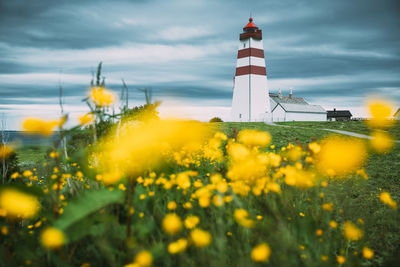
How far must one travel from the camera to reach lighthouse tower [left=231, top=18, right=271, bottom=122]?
94.7ft

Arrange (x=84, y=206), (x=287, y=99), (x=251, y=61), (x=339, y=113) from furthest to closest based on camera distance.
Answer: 1. (x=339, y=113)
2. (x=287, y=99)
3. (x=251, y=61)
4. (x=84, y=206)

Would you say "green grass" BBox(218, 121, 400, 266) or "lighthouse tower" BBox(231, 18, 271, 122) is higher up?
"lighthouse tower" BBox(231, 18, 271, 122)

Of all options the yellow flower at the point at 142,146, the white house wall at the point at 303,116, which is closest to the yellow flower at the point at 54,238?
the yellow flower at the point at 142,146

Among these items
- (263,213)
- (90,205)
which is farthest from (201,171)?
(90,205)

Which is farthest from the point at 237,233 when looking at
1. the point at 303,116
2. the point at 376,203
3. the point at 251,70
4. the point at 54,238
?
the point at 303,116

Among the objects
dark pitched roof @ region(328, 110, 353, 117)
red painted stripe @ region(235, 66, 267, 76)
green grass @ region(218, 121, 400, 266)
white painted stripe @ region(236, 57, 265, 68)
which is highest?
white painted stripe @ region(236, 57, 265, 68)

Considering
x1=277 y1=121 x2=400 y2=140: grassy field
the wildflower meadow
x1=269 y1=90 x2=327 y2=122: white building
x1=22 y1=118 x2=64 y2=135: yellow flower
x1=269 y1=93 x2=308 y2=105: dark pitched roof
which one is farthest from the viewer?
x1=269 y1=93 x2=308 y2=105: dark pitched roof

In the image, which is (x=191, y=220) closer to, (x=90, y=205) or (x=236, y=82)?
(x=90, y=205)

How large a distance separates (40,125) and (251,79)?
28.3 metres

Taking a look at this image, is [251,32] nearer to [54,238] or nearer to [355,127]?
[355,127]

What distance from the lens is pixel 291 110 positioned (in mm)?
40656

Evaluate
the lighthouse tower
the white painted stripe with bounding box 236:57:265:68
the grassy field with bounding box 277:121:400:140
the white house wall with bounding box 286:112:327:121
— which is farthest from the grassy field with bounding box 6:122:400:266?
the white house wall with bounding box 286:112:327:121

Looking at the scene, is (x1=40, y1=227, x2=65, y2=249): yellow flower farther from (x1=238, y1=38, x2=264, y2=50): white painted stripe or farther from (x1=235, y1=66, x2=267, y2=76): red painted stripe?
(x1=238, y1=38, x2=264, y2=50): white painted stripe

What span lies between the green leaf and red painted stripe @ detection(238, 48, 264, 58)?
29.4 metres
